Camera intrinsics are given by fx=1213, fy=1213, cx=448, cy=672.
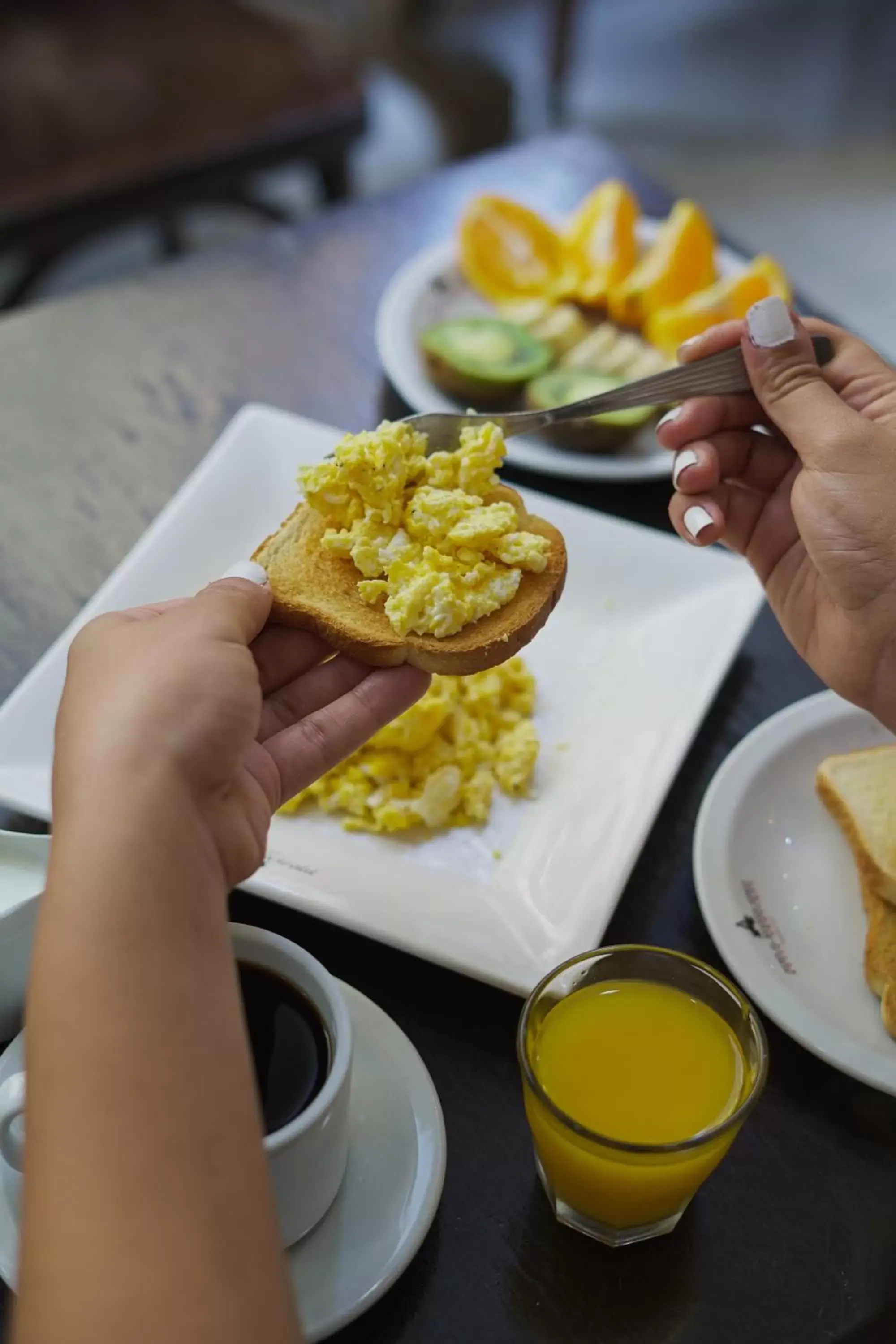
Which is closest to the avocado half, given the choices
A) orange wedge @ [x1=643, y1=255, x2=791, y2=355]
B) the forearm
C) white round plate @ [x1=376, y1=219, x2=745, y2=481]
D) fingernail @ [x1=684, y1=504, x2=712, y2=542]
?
white round plate @ [x1=376, y1=219, x2=745, y2=481]

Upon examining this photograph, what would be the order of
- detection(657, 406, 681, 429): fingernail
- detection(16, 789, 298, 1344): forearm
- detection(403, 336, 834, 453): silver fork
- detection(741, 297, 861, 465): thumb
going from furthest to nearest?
detection(657, 406, 681, 429): fingernail, detection(403, 336, 834, 453): silver fork, detection(741, 297, 861, 465): thumb, detection(16, 789, 298, 1344): forearm

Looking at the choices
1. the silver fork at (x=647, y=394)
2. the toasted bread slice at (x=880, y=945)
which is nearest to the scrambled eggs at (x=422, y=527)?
the silver fork at (x=647, y=394)

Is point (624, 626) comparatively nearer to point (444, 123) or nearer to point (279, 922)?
point (279, 922)

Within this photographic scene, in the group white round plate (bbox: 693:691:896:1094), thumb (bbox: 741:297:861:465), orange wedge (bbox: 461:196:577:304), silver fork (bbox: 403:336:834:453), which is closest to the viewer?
white round plate (bbox: 693:691:896:1094)

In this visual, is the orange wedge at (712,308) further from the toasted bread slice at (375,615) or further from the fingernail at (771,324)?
the toasted bread slice at (375,615)

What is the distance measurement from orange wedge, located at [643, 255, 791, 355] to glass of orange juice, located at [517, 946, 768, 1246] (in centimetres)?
132

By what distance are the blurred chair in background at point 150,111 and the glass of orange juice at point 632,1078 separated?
2277 mm

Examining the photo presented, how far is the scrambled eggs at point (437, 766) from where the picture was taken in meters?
1.33

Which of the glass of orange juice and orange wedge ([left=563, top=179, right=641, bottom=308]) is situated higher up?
orange wedge ([left=563, top=179, right=641, bottom=308])

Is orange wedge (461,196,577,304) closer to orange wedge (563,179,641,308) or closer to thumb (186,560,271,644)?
orange wedge (563,179,641,308)

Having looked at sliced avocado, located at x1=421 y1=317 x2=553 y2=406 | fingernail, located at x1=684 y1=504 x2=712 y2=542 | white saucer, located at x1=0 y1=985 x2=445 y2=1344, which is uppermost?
fingernail, located at x1=684 y1=504 x2=712 y2=542

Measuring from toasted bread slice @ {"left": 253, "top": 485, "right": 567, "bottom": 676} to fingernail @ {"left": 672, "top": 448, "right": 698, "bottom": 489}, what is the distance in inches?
8.2

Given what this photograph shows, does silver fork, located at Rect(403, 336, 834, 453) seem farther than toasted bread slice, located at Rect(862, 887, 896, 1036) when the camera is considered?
Yes

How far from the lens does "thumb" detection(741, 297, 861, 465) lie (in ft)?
4.12
